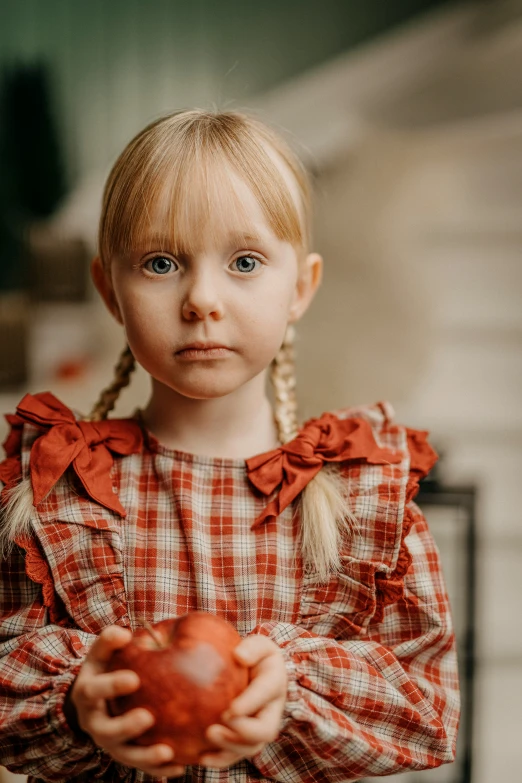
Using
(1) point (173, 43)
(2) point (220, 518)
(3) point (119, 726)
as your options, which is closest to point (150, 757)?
(3) point (119, 726)

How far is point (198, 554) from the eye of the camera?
3.16ft

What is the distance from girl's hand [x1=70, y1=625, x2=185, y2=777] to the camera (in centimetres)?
74

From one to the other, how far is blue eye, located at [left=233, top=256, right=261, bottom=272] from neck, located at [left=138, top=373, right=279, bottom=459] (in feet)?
0.54

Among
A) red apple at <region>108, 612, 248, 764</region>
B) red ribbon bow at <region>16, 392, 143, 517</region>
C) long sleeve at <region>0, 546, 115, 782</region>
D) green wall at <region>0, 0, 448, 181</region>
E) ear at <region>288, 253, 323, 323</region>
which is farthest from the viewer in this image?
green wall at <region>0, 0, 448, 181</region>

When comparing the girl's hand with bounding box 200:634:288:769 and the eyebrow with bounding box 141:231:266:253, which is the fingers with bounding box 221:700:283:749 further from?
the eyebrow with bounding box 141:231:266:253

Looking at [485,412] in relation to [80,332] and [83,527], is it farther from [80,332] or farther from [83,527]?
[83,527]

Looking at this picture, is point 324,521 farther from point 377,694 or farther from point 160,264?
point 160,264

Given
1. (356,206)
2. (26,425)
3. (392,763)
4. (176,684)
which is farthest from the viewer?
(356,206)

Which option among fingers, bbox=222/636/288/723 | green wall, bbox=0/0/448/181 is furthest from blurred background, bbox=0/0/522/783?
fingers, bbox=222/636/288/723

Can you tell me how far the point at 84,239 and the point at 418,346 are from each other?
2.37 feet

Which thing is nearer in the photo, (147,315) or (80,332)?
(147,315)

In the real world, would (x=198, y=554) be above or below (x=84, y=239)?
below

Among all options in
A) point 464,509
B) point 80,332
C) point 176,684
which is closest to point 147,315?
point 176,684

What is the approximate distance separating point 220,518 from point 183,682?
283mm
